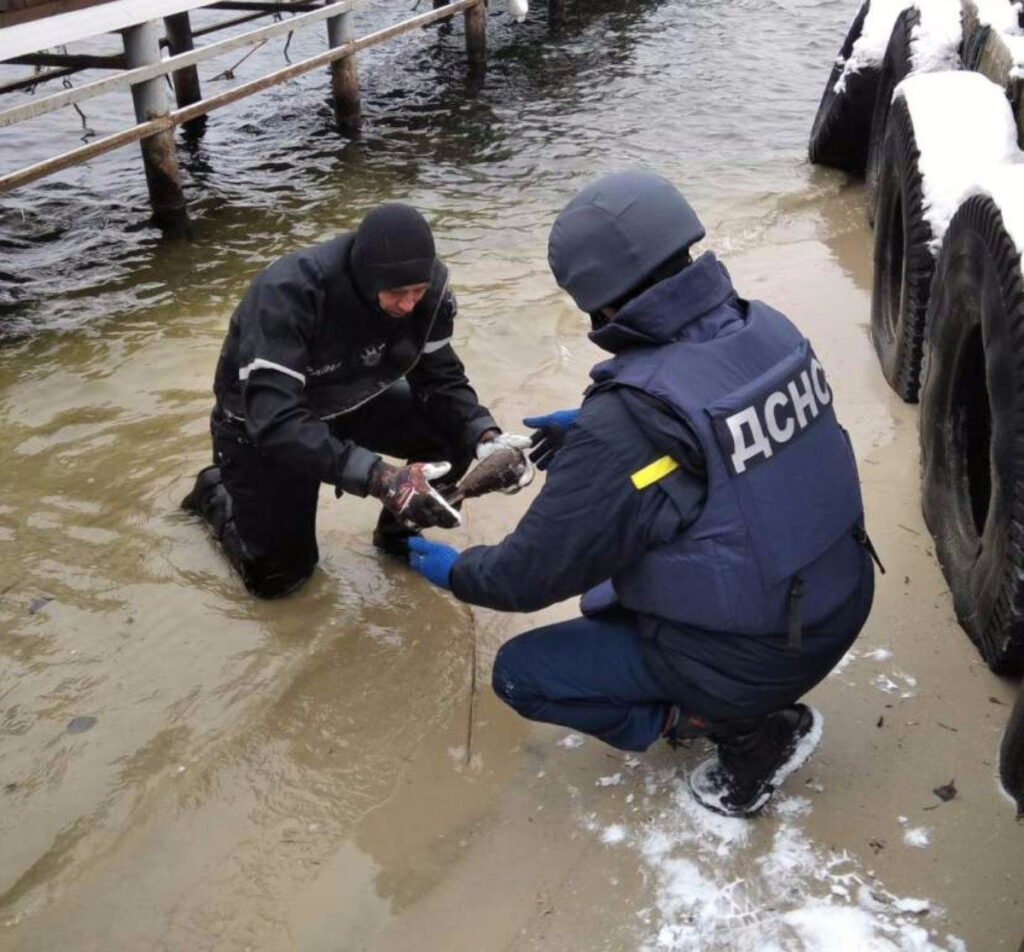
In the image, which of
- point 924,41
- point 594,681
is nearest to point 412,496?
point 594,681

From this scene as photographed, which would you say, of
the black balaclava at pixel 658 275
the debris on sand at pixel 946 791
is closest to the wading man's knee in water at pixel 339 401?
the black balaclava at pixel 658 275

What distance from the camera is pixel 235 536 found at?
4055mm

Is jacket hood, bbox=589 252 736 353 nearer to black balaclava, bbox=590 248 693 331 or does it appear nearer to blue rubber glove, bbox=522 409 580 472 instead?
black balaclava, bbox=590 248 693 331

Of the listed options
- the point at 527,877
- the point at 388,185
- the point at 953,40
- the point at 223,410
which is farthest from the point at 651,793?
the point at 388,185

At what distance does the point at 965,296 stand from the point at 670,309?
1.49 metres

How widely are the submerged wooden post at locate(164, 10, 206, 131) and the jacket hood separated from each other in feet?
29.1

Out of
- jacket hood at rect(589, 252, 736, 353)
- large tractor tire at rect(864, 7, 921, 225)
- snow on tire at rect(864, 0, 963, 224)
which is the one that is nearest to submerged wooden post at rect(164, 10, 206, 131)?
large tractor tire at rect(864, 7, 921, 225)

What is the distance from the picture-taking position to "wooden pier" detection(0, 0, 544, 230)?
6500mm

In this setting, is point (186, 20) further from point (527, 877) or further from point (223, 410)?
point (527, 877)

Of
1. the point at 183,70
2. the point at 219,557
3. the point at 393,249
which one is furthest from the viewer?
the point at 183,70

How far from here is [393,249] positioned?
3209 millimetres

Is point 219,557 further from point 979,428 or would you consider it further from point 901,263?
point 901,263

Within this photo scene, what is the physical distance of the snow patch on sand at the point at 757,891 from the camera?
243cm

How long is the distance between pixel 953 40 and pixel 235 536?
4340mm
